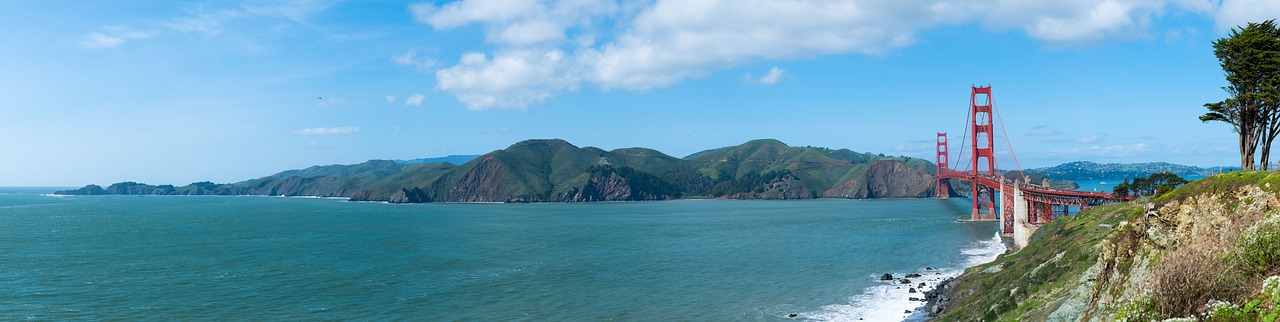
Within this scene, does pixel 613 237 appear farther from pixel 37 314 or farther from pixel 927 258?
pixel 37 314

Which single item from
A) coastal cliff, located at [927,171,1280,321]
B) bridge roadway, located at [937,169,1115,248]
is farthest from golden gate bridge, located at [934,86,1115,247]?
coastal cliff, located at [927,171,1280,321]

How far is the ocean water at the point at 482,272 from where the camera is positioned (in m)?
43.5

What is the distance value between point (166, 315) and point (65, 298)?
11327 mm

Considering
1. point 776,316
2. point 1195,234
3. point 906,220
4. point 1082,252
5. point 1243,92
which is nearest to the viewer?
point 1195,234

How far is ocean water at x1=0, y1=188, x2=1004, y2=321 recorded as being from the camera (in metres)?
43.5

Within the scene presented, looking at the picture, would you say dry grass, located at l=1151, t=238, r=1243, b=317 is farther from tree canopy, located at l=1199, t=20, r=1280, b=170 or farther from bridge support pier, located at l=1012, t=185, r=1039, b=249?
bridge support pier, located at l=1012, t=185, r=1039, b=249

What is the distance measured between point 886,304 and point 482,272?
32522 millimetres

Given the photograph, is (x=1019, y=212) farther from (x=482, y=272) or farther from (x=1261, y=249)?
(x=1261, y=249)

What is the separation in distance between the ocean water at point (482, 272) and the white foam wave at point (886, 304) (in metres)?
0.17

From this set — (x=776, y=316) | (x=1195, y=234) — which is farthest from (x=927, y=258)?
(x=1195, y=234)

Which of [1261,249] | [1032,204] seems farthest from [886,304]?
[1032,204]

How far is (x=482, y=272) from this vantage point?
60.2m

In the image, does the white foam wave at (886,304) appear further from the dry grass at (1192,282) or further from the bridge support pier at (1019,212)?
the dry grass at (1192,282)

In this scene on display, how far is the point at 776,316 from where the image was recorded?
40.2m
